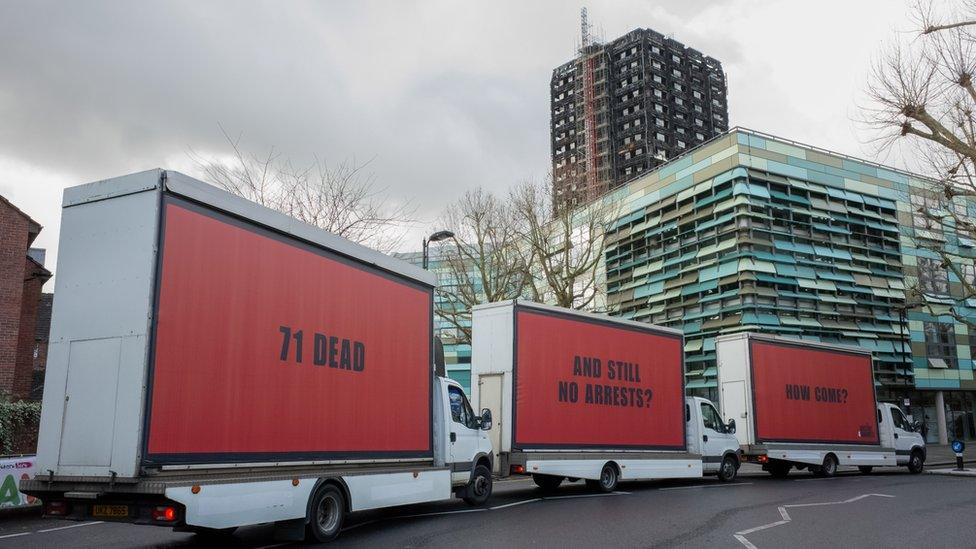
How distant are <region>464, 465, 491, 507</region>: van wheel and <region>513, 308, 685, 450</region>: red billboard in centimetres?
122

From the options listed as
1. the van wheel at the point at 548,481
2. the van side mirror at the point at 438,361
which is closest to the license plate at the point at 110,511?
the van side mirror at the point at 438,361

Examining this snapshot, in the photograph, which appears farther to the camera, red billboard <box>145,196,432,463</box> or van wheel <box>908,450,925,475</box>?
van wheel <box>908,450,925,475</box>

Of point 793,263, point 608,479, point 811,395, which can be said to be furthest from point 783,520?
point 793,263

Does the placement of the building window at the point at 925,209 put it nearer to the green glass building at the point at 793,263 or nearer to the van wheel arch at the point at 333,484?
the green glass building at the point at 793,263

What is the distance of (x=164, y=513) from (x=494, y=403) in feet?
27.1

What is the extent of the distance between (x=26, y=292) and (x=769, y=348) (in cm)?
2790

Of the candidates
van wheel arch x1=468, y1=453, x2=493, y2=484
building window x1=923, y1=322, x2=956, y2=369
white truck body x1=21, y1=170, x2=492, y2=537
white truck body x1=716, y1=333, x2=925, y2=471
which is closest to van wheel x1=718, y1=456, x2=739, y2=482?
white truck body x1=716, y1=333, x2=925, y2=471

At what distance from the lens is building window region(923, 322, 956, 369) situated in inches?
2184

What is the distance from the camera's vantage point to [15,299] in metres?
27.7

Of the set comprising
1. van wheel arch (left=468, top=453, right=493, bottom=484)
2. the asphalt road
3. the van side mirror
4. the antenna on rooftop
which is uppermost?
the antenna on rooftop

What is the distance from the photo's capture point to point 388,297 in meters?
11.3

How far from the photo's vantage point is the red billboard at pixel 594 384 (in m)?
15.0

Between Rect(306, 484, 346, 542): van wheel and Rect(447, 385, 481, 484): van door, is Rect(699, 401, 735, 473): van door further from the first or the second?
Rect(306, 484, 346, 542): van wheel

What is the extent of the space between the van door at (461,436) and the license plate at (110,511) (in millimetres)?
5843
